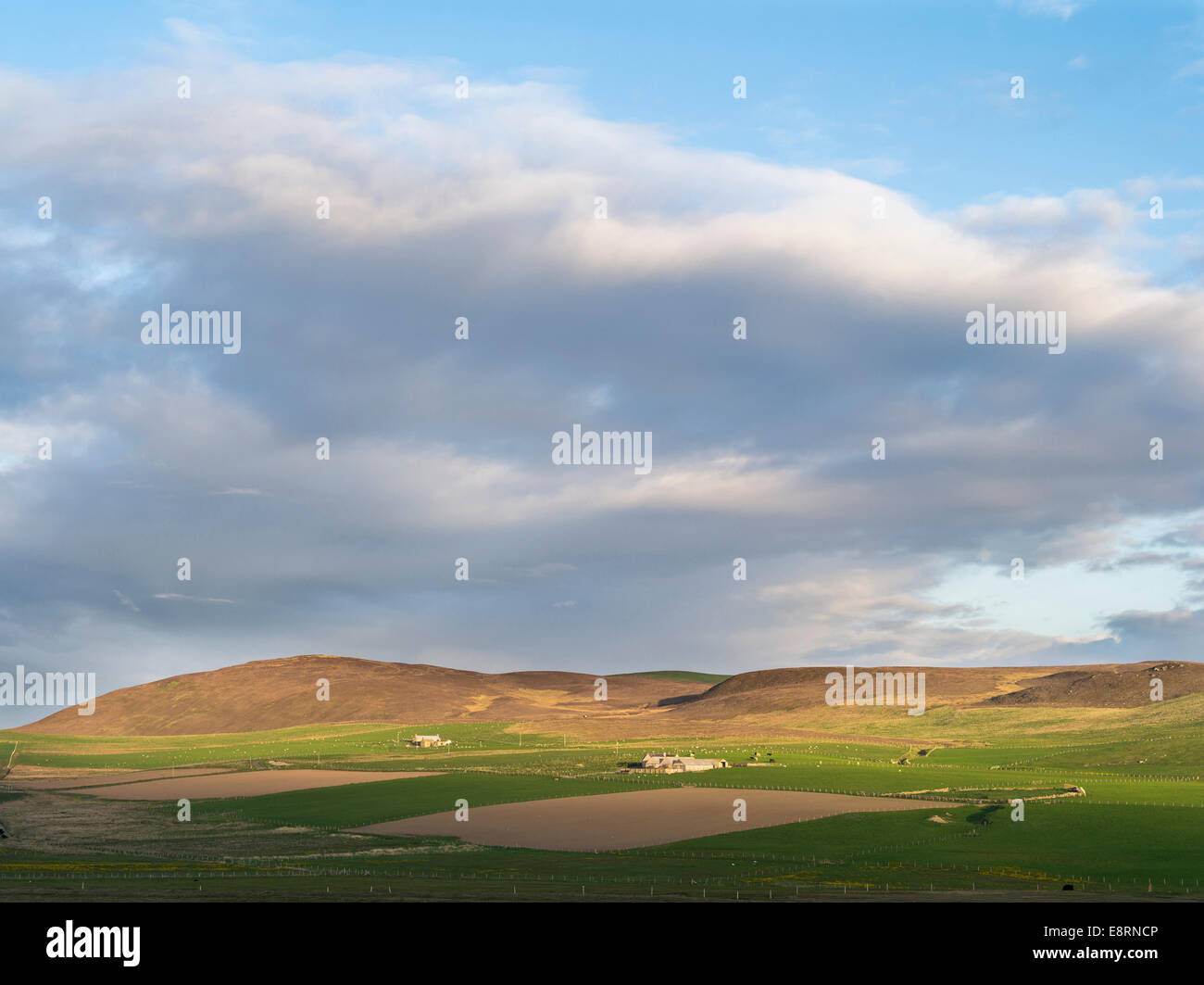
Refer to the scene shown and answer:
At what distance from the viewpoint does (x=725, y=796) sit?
12475 cm

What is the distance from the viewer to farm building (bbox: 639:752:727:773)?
527 feet

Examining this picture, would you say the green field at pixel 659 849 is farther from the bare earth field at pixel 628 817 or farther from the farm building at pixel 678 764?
the farm building at pixel 678 764

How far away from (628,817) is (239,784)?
82944 millimetres

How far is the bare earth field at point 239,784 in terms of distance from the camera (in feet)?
504

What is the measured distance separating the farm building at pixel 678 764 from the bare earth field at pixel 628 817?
93.0 feet

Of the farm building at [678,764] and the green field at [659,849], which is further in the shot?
the farm building at [678,764]

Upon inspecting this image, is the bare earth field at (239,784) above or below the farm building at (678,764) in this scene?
below
